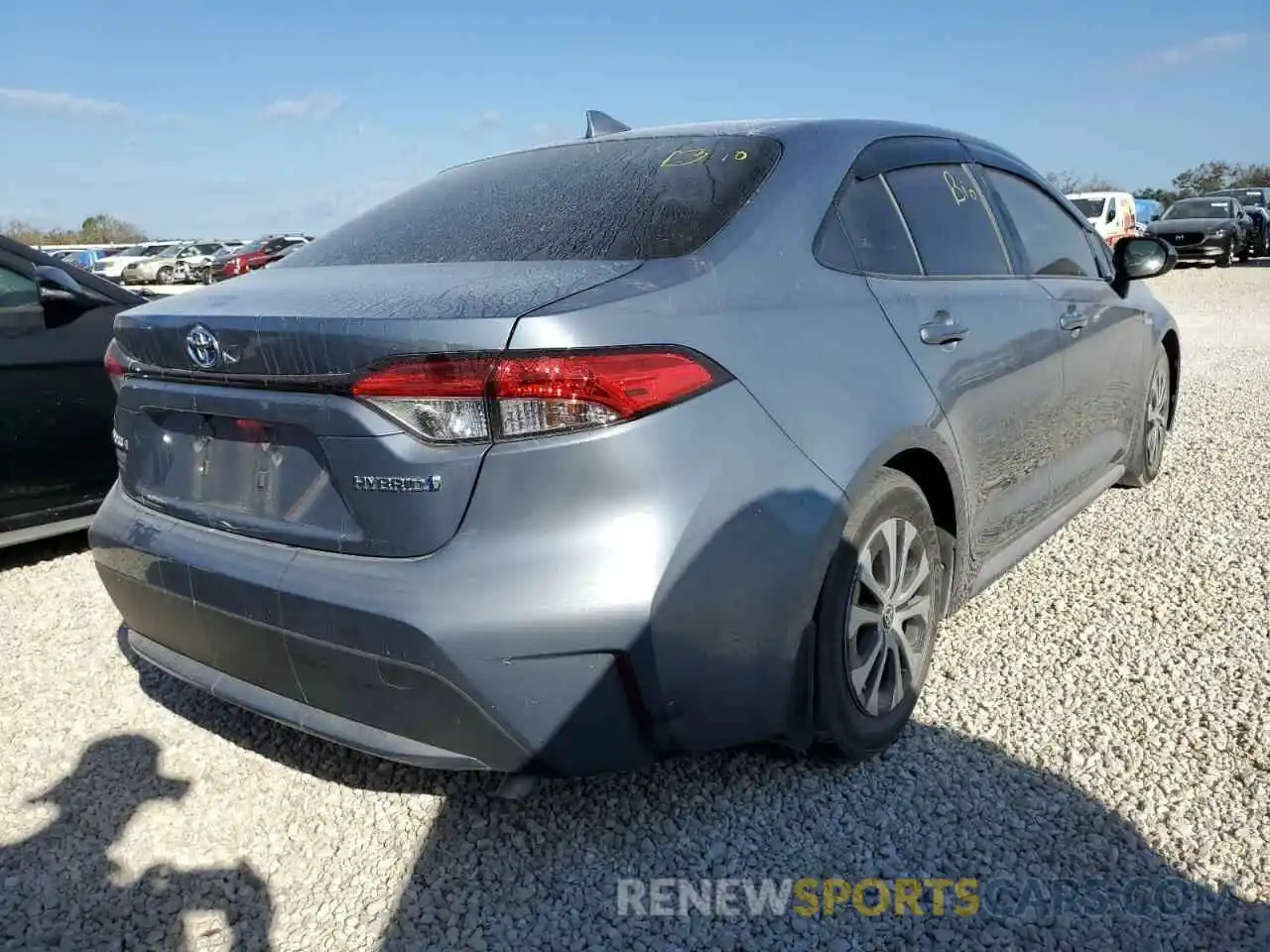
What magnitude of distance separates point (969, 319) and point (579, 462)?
1.58 m

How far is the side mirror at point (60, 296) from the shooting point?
14.2 feet

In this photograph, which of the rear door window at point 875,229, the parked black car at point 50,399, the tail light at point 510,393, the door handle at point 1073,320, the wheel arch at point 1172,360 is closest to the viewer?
the tail light at point 510,393

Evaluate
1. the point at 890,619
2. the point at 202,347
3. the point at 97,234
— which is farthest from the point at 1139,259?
the point at 97,234

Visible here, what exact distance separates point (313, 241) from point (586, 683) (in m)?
1.76

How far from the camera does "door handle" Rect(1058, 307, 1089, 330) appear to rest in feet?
12.1

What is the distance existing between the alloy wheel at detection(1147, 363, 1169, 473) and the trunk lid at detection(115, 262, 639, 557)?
12.0 feet

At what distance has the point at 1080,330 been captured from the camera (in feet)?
12.5

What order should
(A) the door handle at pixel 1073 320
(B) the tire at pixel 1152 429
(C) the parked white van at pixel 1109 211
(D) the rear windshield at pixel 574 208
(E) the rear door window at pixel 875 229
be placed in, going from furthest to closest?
(C) the parked white van at pixel 1109 211 < (B) the tire at pixel 1152 429 < (A) the door handle at pixel 1073 320 < (E) the rear door window at pixel 875 229 < (D) the rear windshield at pixel 574 208

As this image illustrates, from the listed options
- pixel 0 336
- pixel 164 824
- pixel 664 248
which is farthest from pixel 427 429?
pixel 0 336

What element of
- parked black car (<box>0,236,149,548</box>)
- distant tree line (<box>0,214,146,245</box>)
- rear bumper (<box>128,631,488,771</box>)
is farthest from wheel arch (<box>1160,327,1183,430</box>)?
distant tree line (<box>0,214,146,245</box>)

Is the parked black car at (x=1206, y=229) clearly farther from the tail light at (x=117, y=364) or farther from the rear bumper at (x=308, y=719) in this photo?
the rear bumper at (x=308, y=719)

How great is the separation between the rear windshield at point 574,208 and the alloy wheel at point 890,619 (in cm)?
91

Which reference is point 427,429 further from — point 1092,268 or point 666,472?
point 1092,268

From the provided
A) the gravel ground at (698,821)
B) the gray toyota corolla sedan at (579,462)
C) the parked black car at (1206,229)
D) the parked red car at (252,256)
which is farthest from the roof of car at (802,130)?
the parked red car at (252,256)
